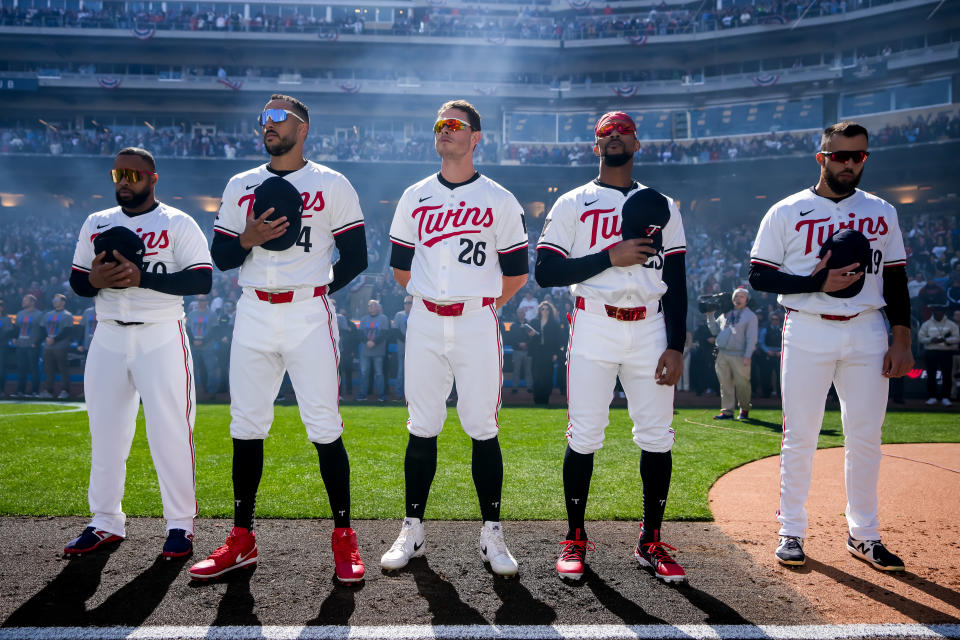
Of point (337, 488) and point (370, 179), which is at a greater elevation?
point (370, 179)

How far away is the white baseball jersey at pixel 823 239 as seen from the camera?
4023 mm

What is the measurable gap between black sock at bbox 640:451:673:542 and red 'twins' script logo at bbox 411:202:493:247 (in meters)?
1.62

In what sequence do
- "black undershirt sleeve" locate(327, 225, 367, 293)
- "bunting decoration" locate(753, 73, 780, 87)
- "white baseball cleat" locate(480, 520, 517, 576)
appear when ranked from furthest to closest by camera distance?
"bunting decoration" locate(753, 73, 780, 87) → "black undershirt sleeve" locate(327, 225, 367, 293) → "white baseball cleat" locate(480, 520, 517, 576)

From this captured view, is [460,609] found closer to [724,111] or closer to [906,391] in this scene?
[906,391]

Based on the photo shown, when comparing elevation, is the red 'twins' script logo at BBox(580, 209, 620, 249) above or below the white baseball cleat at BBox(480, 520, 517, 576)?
above

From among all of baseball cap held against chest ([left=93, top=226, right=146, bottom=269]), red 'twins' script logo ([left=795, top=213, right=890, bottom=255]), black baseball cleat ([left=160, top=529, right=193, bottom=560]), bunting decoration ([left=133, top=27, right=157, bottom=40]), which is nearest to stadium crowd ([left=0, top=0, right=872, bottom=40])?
bunting decoration ([left=133, top=27, right=157, bottom=40])

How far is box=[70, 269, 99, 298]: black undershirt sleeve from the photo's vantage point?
159 inches

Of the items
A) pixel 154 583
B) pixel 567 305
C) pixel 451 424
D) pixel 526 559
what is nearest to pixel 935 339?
pixel 567 305

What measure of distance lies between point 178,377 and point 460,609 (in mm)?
2201

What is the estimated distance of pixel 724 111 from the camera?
38.2 m

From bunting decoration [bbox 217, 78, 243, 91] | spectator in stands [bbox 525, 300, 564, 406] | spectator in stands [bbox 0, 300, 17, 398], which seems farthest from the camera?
bunting decoration [bbox 217, 78, 243, 91]

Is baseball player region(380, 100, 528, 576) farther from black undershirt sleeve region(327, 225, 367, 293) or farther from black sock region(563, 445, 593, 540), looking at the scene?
black sock region(563, 445, 593, 540)

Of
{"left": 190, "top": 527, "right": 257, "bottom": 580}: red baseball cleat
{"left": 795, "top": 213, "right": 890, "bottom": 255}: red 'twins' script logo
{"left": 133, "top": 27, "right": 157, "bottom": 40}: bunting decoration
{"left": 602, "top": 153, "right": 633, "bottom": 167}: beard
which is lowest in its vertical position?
{"left": 190, "top": 527, "right": 257, "bottom": 580}: red baseball cleat

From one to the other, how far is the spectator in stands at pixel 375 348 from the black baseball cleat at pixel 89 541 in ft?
30.1
